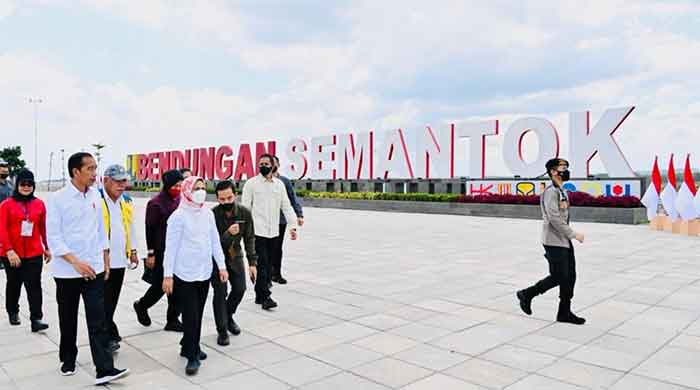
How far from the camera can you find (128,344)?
4.20 m

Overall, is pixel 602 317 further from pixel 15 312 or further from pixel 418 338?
pixel 15 312

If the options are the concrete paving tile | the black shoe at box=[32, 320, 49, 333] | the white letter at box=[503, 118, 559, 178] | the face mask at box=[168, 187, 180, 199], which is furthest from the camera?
the white letter at box=[503, 118, 559, 178]

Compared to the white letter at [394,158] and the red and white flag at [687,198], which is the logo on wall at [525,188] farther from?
the red and white flag at [687,198]

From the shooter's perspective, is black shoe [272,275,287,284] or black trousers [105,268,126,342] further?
black shoe [272,275,287,284]

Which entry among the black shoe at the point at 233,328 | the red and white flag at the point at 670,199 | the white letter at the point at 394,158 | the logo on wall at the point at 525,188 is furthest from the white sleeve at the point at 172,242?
the white letter at the point at 394,158

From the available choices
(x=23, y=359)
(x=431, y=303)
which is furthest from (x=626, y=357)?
(x=23, y=359)

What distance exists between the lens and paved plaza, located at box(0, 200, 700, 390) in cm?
347

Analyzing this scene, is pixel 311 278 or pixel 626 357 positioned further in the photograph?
pixel 311 278

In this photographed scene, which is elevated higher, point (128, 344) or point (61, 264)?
point (61, 264)

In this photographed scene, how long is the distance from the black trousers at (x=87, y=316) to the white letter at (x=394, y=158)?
2038 centimetres

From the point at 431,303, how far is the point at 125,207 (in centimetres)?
327

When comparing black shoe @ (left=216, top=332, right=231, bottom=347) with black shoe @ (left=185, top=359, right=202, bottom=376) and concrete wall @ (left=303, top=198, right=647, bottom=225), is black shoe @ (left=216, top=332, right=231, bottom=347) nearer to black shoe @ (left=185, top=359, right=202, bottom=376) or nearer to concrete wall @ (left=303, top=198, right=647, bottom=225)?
black shoe @ (left=185, top=359, right=202, bottom=376)

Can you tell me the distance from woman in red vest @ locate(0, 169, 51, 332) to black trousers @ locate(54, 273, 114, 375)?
4.26ft

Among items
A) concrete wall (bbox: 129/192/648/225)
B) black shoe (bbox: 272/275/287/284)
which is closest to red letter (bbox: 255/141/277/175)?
concrete wall (bbox: 129/192/648/225)
